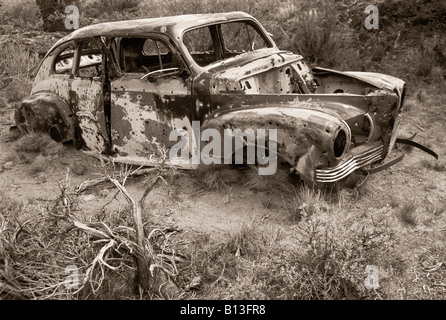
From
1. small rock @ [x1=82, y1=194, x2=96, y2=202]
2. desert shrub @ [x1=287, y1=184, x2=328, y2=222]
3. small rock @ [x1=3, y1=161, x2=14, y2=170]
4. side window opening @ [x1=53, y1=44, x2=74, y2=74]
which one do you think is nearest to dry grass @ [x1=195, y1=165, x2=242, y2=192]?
desert shrub @ [x1=287, y1=184, x2=328, y2=222]

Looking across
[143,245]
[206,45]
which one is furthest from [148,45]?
[143,245]

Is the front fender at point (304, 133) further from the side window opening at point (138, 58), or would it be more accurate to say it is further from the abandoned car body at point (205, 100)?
the side window opening at point (138, 58)

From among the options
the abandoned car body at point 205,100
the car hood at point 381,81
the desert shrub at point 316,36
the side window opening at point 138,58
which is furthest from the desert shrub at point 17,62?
the car hood at point 381,81

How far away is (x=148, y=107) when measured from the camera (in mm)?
5031

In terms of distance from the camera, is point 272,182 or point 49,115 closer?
point 272,182

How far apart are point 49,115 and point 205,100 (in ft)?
7.05

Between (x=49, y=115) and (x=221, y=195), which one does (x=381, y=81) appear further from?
(x=49, y=115)

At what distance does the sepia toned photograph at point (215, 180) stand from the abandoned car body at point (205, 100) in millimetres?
15

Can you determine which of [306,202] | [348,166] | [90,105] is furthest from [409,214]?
[90,105]

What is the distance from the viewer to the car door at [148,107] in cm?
488

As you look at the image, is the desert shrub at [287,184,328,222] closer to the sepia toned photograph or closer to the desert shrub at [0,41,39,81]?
the sepia toned photograph

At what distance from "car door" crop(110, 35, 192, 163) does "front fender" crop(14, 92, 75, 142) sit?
0.73 m

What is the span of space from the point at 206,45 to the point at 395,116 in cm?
435
